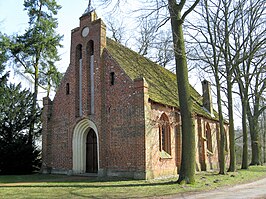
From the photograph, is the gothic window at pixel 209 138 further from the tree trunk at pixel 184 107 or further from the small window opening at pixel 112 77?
the tree trunk at pixel 184 107

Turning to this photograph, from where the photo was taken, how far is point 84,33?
69.1ft

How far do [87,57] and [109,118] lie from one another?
480 centimetres

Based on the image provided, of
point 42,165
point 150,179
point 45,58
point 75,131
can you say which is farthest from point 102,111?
point 45,58

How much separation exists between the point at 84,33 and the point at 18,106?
8.39 meters

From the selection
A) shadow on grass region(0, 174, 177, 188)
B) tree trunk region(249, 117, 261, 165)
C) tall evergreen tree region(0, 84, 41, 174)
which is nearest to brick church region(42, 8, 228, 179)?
shadow on grass region(0, 174, 177, 188)

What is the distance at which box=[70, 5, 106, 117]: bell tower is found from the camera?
65.1 feet

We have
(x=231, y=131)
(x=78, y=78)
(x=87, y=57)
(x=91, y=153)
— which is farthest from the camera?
(x=231, y=131)

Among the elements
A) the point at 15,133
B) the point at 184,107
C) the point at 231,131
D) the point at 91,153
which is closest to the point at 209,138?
the point at 231,131

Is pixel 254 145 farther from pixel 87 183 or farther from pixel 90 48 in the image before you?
pixel 87 183

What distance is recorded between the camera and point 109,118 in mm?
18891

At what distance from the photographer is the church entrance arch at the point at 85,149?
20523mm

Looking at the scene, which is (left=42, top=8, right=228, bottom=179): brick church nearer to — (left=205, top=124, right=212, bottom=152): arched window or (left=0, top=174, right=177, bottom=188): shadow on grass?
(left=0, top=174, right=177, bottom=188): shadow on grass

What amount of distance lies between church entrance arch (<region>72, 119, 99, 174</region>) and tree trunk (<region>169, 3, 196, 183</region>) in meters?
7.71

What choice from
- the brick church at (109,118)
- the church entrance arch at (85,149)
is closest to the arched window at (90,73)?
the brick church at (109,118)
